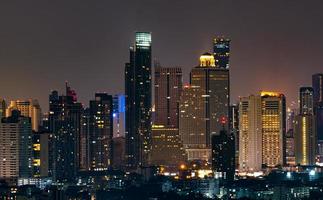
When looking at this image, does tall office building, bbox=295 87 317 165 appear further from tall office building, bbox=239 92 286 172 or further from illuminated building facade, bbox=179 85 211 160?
illuminated building facade, bbox=179 85 211 160

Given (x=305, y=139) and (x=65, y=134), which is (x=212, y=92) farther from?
(x=65, y=134)

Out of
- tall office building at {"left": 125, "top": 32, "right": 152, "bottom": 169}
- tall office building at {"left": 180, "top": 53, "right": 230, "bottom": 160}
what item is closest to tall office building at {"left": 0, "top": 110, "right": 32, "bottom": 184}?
tall office building at {"left": 125, "top": 32, "right": 152, "bottom": 169}

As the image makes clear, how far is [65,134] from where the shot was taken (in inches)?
1663

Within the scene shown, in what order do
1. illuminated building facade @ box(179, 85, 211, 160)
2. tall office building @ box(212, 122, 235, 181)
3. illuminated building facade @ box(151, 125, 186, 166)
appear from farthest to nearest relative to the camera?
1. illuminated building facade @ box(179, 85, 211, 160)
2. illuminated building facade @ box(151, 125, 186, 166)
3. tall office building @ box(212, 122, 235, 181)

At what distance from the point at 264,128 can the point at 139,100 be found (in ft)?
16.8

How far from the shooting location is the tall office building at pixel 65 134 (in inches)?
1607

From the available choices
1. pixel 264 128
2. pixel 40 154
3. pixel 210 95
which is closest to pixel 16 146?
pixel 40 154

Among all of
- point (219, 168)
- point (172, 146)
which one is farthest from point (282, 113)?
point (219, 168)

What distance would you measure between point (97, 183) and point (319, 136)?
45.3 feet

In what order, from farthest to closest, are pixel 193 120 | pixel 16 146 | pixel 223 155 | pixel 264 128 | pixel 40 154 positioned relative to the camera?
1. pixel 193 120
2. pixel 264 128
3. pixel 223 155
4. pixel 40 154
5. pixel 16 146

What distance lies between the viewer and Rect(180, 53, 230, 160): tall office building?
5100cm

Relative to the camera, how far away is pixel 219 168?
139 ft

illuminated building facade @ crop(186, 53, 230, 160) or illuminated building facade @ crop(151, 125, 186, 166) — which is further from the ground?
illuminated building facade @ crop(186, 53, 230, 160)

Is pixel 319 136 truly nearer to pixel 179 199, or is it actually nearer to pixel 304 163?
pixel 304 163
